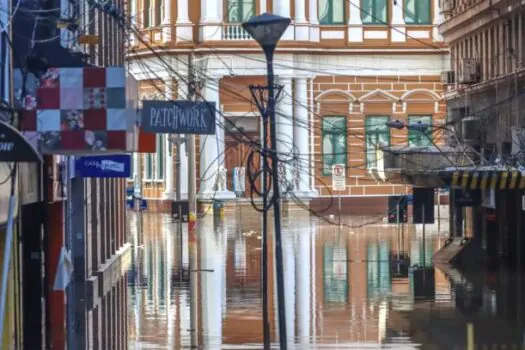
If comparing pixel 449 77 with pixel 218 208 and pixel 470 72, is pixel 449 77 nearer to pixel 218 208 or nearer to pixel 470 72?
pixel 470 72

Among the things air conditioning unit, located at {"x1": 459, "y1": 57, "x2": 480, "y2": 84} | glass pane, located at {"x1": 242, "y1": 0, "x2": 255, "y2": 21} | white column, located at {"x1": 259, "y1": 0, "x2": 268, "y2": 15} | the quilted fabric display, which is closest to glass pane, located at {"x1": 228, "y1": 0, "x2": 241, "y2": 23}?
glass pane, located at {"x1": 242, "y1": 0, "x2": 255, "y2": 21}

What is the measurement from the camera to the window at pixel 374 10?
67.9 meters

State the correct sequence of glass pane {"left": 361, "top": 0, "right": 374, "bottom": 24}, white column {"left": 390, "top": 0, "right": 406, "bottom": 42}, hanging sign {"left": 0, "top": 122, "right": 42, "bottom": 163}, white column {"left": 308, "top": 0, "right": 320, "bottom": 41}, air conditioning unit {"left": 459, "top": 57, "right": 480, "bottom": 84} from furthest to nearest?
glass pane {"left": 361, "top": 0, "right": 374, "bottom": 24}
white column {"left": 308, "top": 0, "right": 320, "bottom": 41}
white column {"left": 390, "top": 0, "right": 406, "bottom": 42}
air conditioning unit {"left": 459, "top": 57, "right": 480, "bottom": 84}
hanging sign {"left": 0, "top": 122, "right": 42, "bottom": 163}

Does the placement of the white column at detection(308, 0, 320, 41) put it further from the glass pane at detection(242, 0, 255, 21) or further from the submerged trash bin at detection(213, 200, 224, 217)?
the submerged trash bin at detection(213, 200, 224, 217)

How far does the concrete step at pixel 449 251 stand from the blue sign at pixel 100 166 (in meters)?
16.5

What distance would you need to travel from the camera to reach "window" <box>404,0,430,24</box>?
2689 inches

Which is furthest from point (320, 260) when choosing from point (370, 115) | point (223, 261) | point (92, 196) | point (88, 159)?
point (370, 115)

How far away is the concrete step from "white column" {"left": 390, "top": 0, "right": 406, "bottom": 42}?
26.7 metres

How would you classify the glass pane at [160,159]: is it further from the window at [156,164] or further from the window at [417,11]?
the window at [417,11]

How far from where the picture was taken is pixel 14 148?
37.8 ft

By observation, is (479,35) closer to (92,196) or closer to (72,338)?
(92,196)

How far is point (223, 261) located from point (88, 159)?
52.7 feet

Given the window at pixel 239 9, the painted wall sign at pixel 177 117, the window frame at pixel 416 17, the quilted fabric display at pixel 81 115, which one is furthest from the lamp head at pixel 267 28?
the window frame at pixel 416 17

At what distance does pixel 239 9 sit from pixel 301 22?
9.02 feet
